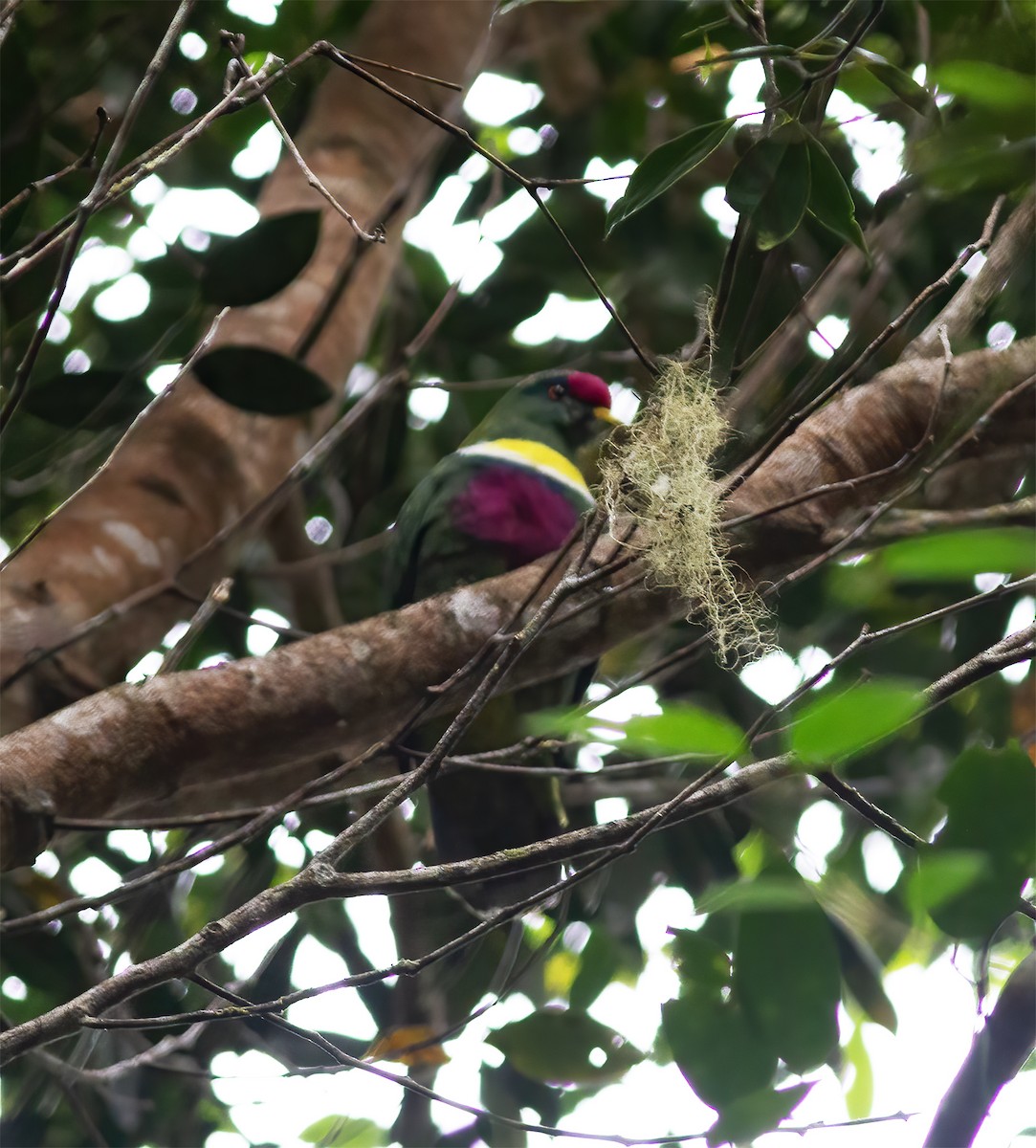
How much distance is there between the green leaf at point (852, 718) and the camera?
2.20 feet

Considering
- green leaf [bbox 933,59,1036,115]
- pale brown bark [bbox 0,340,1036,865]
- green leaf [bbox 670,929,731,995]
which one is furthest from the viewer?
pale brown bark [bbox 0,340,1036,865]

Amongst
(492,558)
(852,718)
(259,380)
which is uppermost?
(259,380)

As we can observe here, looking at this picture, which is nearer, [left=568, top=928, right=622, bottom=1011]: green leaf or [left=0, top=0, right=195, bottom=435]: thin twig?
[left=0, top=0, right=195, bottom=435]: thin twig

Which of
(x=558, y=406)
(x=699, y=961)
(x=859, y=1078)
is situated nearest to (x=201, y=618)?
(x=699, y=961)

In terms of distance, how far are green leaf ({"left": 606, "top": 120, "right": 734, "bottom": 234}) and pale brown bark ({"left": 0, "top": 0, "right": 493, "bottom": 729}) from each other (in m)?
0.67

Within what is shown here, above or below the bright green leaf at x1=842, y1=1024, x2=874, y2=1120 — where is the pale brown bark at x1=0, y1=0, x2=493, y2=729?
above

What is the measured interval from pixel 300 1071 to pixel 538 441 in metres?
1.51

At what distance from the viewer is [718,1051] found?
42.4 inches

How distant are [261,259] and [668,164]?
78 centimetres

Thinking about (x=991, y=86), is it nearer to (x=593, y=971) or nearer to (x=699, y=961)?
(x=699, y=961)

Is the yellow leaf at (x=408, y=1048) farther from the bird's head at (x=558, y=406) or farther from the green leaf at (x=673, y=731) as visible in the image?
the bird's head at (x=558, y=406)

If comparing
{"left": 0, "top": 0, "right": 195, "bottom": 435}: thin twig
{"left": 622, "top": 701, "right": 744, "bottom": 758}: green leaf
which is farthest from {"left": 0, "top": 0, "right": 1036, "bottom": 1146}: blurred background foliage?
{"left": 0, "top": 0, "right": 195, "bottom": 435}: thin twig

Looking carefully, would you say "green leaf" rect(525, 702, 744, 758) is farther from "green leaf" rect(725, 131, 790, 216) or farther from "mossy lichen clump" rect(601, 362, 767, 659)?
"green leaf" rect(725, 131, 790, 216)

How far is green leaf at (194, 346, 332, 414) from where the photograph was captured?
6.19ft
